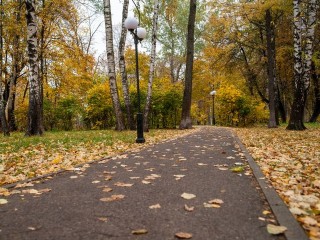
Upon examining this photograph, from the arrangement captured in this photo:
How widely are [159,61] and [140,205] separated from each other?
99.3ft

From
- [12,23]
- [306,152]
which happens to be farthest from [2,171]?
[12,23]

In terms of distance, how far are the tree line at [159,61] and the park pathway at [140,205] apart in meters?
8.22

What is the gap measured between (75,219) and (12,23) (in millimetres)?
14834

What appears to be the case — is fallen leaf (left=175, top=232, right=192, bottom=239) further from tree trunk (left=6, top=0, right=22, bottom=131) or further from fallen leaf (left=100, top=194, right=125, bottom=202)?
tree trunk (left=6, top=0, right=22, bottom=131)

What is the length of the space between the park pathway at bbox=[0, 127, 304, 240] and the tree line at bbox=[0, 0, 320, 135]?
8.22m

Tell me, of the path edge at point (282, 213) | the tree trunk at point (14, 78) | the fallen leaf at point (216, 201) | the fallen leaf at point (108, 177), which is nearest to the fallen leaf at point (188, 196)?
the fallen leaf at point (216, 201)

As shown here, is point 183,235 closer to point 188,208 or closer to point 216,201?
point 188,208

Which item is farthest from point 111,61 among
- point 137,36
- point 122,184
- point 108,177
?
point 122,184

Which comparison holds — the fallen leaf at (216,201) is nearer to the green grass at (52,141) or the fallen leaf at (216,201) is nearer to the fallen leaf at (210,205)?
the fallen leaf at (210,205)

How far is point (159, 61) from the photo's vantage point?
32.5m

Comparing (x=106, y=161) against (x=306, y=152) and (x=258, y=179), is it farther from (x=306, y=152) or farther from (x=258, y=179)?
(x=306, y=152)

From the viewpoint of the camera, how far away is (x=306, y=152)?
6.74 m

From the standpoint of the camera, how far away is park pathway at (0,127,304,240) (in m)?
2.49

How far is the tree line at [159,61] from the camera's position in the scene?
13.5 m
